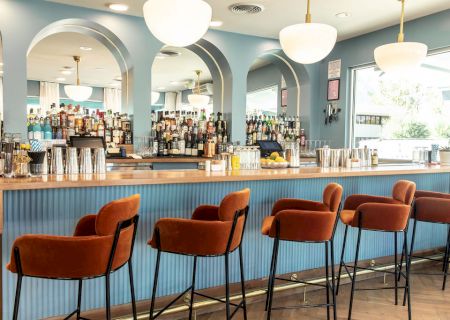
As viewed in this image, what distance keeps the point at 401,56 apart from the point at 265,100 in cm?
597

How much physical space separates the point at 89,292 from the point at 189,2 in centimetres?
187

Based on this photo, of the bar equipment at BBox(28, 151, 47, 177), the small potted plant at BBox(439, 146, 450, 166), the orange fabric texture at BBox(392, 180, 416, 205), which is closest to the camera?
the bar equipment at BBox(28, 151, 47, 177)

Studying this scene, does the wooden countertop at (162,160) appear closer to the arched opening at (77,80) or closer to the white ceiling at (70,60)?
the arched opening at (77,80)

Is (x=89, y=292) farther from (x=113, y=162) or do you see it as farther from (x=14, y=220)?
(x=113, y=162)

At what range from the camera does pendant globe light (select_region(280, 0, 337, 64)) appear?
9.91 feet

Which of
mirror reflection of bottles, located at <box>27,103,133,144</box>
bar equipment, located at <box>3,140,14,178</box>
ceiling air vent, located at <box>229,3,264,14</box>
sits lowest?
bar equipment, located at <box>3,140,14,178</box>

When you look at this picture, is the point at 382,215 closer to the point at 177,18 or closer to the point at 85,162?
the point at 177,18

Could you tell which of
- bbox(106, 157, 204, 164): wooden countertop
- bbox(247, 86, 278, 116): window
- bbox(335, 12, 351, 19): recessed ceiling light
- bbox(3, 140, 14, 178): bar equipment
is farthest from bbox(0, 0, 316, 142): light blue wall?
bbox(3, 140, 14, 178): bar equipment

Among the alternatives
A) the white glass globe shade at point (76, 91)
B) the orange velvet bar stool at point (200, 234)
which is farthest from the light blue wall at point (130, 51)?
the orange velvet bar stool at point (200, 234)

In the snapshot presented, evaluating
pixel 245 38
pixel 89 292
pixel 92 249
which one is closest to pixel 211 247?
pixel 92 249

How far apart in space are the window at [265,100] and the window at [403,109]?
2.49 metres

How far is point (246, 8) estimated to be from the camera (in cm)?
503

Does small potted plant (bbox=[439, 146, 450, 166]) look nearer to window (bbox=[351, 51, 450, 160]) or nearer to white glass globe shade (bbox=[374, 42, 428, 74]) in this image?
window (bbox=[351, 51, 450, 160])

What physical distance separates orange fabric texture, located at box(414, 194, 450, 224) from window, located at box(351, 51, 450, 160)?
1.94m
